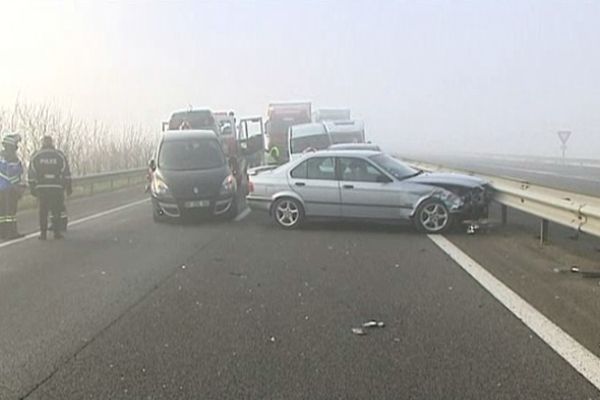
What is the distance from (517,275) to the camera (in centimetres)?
834

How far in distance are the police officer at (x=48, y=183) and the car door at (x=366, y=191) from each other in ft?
16.6

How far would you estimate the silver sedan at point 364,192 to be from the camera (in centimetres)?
1215

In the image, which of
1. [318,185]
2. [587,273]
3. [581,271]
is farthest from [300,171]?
[587,273]

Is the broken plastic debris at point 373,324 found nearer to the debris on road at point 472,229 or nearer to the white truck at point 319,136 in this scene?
the debris on road at point 472,229

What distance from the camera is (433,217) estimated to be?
39.9 ft

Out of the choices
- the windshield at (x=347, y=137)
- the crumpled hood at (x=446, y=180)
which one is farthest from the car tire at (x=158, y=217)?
the windshield at (x=347, y=137)

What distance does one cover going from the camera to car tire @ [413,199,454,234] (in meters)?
12.1

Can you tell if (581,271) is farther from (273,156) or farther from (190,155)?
(273,156)

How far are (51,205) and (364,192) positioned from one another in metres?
5.56

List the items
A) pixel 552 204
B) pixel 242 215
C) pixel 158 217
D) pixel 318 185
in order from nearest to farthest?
pixel 552 204
pixel 318 185
pixel 158 217
pixel 242 215

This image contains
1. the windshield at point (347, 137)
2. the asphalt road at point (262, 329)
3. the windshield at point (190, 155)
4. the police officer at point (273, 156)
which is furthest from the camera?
the police officer at point (273, 156)

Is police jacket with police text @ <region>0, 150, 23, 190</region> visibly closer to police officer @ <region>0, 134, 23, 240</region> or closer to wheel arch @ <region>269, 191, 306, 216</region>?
police officer @ <region>0, 134, 23, 240</region>

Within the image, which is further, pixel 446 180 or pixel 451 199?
pixel 446 180

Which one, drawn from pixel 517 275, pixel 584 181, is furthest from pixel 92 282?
pixel 584 181
